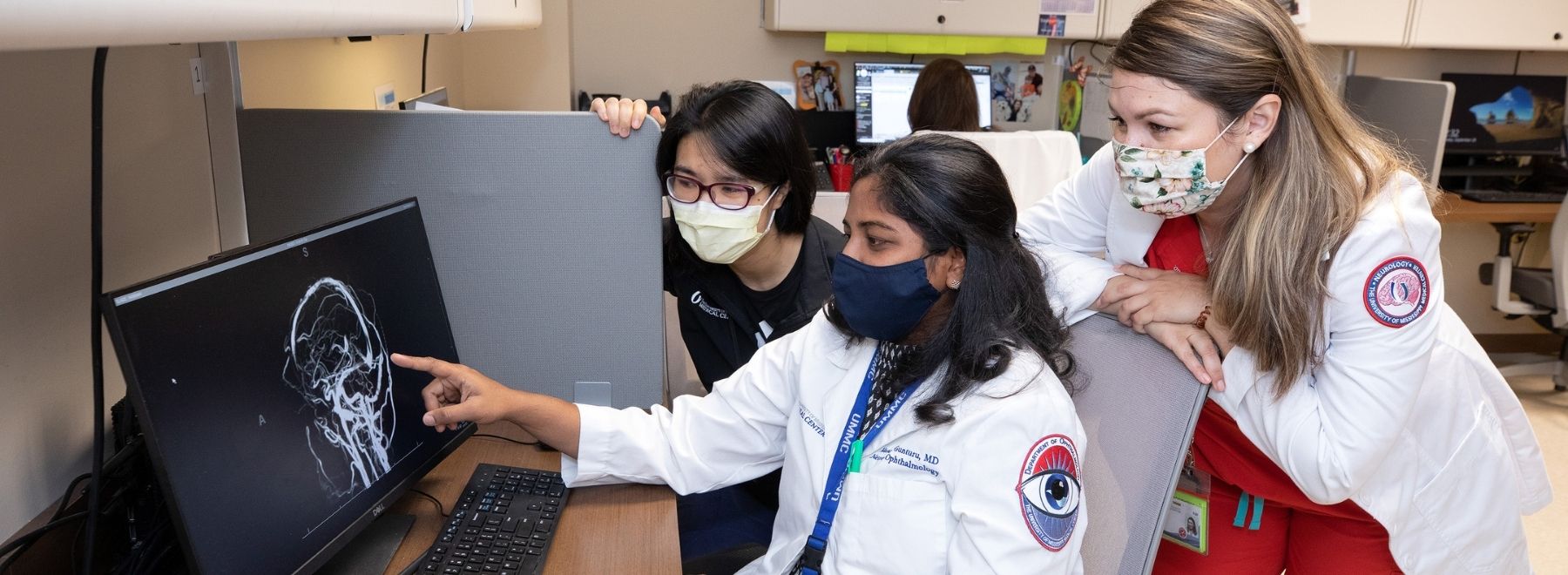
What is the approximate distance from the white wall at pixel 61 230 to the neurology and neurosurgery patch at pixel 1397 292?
1.29 meters

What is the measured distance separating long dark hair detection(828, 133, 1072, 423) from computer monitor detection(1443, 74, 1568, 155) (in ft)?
11.6

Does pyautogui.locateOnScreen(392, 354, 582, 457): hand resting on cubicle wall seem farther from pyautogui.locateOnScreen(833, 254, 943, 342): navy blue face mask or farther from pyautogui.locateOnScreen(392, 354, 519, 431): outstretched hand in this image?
pyautogui.locateOnScreen(833, 254, 943, 342): navy blue face mask

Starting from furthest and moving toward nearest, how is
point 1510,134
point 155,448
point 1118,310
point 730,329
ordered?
point 1510,134 → point 730,329 → point 1118,310 → point 155,448

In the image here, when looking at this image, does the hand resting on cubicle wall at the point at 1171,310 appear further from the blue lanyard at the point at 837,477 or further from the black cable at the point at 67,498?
the black cable at the point at 67,498

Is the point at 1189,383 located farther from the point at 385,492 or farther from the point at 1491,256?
the point at 1491,256

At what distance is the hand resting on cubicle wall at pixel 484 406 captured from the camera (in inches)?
45.2

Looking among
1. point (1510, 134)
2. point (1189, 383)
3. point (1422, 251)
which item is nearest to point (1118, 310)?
point (1189, 383)

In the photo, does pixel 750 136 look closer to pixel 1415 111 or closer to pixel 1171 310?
pixel 1171 310

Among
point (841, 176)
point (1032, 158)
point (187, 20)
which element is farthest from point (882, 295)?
point (841, 176)

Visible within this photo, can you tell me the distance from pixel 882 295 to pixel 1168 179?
348 millimetres

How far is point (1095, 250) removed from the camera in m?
1.46

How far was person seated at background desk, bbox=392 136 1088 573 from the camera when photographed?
1.04m

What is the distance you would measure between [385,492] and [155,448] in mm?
347

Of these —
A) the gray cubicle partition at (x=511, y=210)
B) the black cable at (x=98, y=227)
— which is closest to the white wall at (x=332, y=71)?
the gray cubicle partition at (x=511, y=210)
